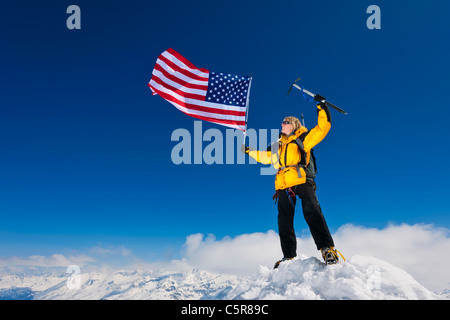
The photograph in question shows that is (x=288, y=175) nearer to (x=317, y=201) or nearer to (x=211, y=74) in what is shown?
(x=317, y=201)

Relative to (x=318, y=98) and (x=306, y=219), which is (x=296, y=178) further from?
(x=318, y=98)

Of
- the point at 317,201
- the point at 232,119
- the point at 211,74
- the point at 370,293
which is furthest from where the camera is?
the point at 211,74

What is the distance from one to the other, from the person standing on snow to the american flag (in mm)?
2823

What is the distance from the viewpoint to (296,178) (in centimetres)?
717

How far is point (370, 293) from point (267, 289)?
201cm

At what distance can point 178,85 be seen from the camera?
10711mm

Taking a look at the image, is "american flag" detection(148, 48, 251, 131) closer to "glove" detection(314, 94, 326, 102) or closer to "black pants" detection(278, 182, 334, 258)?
"glove" detection(314, 94, 326, 102)

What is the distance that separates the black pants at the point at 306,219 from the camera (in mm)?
6539

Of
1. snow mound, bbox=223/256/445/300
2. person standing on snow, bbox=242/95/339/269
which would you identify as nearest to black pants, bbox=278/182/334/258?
person standing on snow, bbox=242/95/339/269

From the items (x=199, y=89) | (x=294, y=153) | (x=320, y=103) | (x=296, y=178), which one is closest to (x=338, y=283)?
(x=296, y=178)

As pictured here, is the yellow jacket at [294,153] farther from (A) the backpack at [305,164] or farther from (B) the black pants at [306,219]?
(B) the black pants at [306,219]

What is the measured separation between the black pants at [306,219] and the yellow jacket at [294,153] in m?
0.24

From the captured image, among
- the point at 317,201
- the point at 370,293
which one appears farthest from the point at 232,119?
the point at 370,293

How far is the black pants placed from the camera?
21.5 feet
